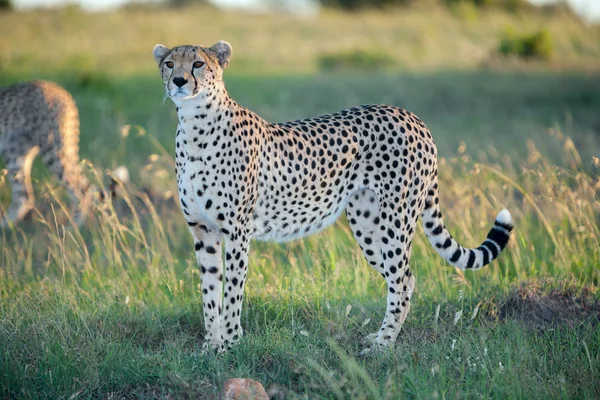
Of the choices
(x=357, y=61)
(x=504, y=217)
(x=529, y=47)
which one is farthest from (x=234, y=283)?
(x=529, y=47)

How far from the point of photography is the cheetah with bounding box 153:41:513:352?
384cm

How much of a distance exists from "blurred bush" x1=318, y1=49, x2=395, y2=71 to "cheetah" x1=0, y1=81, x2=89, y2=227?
902 cm

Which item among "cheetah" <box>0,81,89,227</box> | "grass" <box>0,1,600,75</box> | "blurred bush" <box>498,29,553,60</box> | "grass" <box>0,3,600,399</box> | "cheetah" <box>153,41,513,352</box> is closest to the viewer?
"grass" <box>0,3,600,399</box>

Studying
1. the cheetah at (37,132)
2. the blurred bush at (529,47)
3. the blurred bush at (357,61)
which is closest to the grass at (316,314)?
the cheetah at (37,132)

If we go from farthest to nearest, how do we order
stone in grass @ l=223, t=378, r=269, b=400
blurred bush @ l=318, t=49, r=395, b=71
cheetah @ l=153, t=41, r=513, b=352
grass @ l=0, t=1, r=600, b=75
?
grass @ l=0, t=1, r=600, b=75 < blurred bush @ l=318, t=49, r=395, b=71 < cheetah @ l=153, t=41, r=513, b=352 < stone in grass @ l=223, t=378, r=269, b=400

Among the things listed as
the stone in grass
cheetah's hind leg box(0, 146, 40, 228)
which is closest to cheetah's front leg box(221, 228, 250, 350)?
the stone in grass

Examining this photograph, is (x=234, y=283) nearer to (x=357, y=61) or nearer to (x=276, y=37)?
(x=357, y=61)

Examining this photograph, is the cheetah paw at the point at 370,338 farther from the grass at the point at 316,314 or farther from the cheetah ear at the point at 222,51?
the cheetah ear at the point at 222,51

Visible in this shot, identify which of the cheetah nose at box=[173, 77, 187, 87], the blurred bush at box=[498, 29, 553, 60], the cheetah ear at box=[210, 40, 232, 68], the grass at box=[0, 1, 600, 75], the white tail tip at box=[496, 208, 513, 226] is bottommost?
the grass at box=[0, 1, 600, 75]

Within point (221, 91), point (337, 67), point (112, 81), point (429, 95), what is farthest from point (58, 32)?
point (221, 91)

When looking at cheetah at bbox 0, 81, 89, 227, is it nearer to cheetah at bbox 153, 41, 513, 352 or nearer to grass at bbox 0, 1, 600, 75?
cheetah at bbox 153, 41, 513, 352

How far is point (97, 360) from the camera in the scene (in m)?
3.68

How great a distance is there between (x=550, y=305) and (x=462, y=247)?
0.61 m

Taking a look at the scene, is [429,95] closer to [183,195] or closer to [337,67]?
[337,67]
